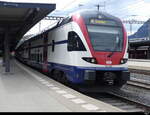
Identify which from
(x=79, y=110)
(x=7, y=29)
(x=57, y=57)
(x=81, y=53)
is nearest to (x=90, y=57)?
(x=81, y=53)

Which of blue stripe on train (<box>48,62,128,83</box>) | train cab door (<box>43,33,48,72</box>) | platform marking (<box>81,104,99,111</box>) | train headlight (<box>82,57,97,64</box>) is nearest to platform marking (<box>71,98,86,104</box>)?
platform marking (<box>81,104,99,111</box>)

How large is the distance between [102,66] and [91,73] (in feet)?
2.03

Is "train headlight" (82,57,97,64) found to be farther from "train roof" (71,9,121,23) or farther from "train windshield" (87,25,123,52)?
"train roof" (71,9,121,23)

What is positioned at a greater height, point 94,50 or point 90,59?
point 94,50

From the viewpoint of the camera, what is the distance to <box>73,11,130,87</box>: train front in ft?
38.8

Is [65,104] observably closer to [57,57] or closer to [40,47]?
[57,57]

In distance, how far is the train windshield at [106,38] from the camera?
39.5 ft

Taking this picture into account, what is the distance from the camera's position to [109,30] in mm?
12484

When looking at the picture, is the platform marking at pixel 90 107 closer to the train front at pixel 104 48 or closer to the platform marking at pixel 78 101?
the platform marking at pixel 78 101

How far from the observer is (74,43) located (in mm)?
12125

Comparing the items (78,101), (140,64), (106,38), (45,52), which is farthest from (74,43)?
(140,64)

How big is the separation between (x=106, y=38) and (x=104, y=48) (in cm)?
47

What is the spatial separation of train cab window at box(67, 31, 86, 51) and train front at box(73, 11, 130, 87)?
0.30m

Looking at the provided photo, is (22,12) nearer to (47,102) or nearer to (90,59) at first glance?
(90,59)
